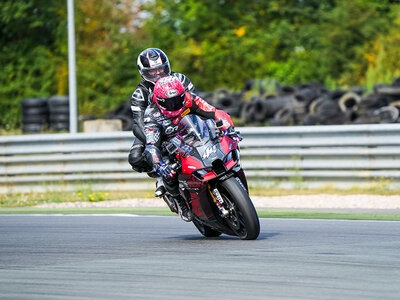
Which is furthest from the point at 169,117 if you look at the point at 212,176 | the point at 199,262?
the point at 199,262

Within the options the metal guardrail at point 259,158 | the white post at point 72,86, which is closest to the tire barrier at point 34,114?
the white post at point 72,86

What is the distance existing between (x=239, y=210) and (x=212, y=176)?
0.40 metres

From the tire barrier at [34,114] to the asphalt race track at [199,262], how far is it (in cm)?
1671

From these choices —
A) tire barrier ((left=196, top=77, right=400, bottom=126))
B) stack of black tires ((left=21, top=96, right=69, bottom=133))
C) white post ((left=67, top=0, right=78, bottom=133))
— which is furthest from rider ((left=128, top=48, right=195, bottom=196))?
stack of black tires ((left=21, top=96, right=69, bottom=133))

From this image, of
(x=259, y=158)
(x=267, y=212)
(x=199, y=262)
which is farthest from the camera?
(x=259, y=158)

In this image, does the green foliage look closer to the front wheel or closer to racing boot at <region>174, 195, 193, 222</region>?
racing boot at <region>174, 195, 193, 222</region>

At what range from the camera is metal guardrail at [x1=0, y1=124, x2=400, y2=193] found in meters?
14.0

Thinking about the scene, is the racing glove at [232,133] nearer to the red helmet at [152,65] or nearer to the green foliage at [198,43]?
the red helmet at [152,65]

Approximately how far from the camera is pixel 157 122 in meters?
8.59

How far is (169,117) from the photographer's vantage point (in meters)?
8.46

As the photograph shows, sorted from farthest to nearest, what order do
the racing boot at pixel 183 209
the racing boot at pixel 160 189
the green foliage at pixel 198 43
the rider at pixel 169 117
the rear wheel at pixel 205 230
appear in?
the green foliage at pixel 198 43 < the rear wheel at pixel 205 230 < the racing boot at pixel 183 209 < the racing boot at pixel 160 189 < the rider at pixel 169 117

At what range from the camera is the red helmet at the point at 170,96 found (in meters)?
8.27

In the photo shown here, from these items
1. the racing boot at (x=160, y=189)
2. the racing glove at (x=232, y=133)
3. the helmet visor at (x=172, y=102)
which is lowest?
the racing boot at (x=160, y=189)

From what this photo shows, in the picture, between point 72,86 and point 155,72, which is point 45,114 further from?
point 155,72
